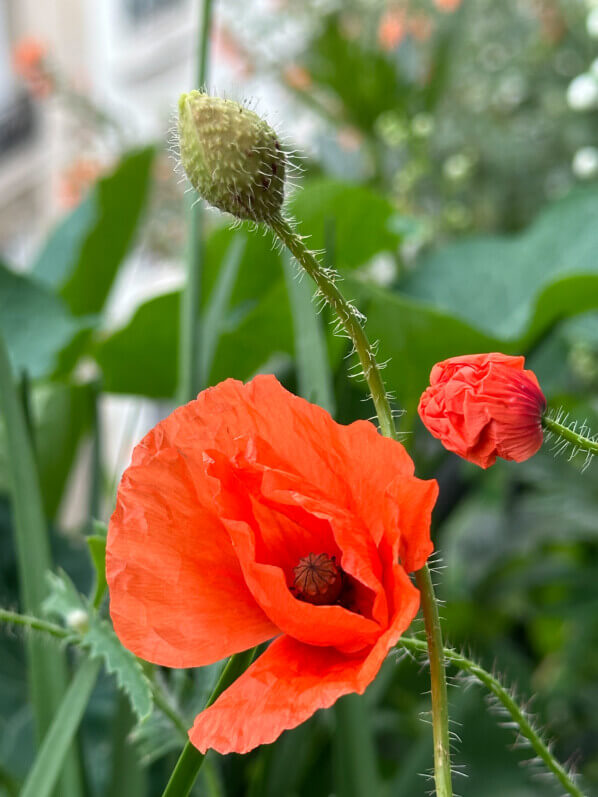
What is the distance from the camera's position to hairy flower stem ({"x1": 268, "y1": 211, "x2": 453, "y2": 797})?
150 mm

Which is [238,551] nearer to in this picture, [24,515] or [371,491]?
[371,491]

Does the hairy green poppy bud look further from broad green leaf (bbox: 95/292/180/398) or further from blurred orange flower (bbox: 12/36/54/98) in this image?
blurred orange flower (bbox: 12/36/54/98)

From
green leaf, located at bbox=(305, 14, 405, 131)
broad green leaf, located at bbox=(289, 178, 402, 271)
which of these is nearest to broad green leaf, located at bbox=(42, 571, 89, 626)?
broad green leaf, located at bbox=(289, 178, 402, 271)

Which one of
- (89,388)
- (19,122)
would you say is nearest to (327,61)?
(89,388)

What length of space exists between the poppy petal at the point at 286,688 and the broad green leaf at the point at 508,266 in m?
0.47

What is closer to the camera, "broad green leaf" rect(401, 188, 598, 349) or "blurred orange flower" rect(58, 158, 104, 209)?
"broad green leaf" rect(401, 188, 598, 349)

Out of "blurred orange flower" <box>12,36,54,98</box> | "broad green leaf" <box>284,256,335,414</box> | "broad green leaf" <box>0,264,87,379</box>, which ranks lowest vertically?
"broad green leaf" <box>284,256,335,414</box>

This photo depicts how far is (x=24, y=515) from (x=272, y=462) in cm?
20

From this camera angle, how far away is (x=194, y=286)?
415mm

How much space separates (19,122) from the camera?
5.76 m

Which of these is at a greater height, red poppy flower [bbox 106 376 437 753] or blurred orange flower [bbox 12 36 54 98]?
blurred orange flower [bbox 12 36 54 98]

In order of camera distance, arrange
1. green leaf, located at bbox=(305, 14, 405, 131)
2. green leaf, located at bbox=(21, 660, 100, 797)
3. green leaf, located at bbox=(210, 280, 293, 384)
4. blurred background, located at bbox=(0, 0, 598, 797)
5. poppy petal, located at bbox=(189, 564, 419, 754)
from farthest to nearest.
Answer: green leaf, located at bbox=(305, 14, 405, 131), green leaf, located at bbox=(210, 280, 293, 384), blurred background, located at bbox=(0, 0, 598, 797), green leaf, located at bbox=(21, 660, 100, 797), poppy petal, located at bbox=(189, 564, 419, 754)

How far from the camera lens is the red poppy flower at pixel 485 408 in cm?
17

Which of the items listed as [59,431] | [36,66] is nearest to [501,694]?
[59,431]
